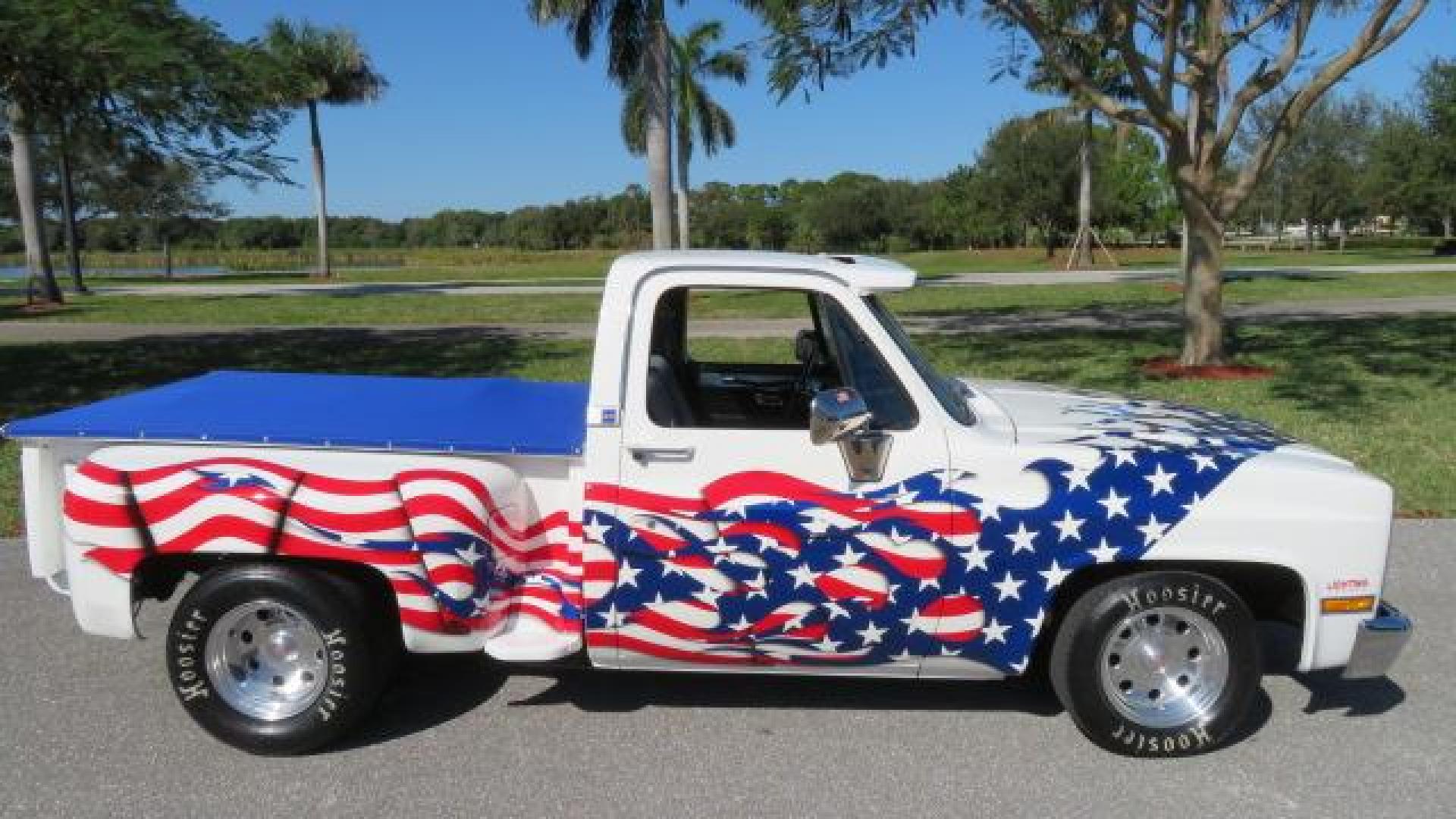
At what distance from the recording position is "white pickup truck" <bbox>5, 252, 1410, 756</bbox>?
3732 mm

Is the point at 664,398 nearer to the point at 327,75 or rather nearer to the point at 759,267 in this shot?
the point at 759,267

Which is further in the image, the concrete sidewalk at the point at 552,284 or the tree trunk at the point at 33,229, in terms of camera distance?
the concrete sidewalk at the point at 552,284

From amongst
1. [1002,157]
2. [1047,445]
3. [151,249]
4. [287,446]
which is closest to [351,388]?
[287,446]

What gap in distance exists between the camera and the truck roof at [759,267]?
3.92 meters

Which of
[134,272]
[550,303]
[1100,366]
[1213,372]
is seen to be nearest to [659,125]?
[550,303]

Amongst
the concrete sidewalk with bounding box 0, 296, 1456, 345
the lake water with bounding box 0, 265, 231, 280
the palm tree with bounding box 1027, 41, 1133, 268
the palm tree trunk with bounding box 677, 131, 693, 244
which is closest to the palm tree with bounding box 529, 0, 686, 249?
the concrete sidewalk with bounding box 0, 296, 1456, 345

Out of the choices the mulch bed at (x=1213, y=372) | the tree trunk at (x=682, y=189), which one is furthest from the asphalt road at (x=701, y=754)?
the tree trunk at (x=682, y=189)

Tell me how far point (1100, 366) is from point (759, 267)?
33.8 ft

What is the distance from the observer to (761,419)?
4.75 metres

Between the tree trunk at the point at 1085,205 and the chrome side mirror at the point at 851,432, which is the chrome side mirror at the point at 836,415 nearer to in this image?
the chrome side mirror at the point at 851,432

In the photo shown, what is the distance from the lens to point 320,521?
12.4ft

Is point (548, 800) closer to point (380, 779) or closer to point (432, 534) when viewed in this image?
point (380, 779)

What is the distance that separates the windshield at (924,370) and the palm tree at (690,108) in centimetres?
3011

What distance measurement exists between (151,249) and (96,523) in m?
77.3
